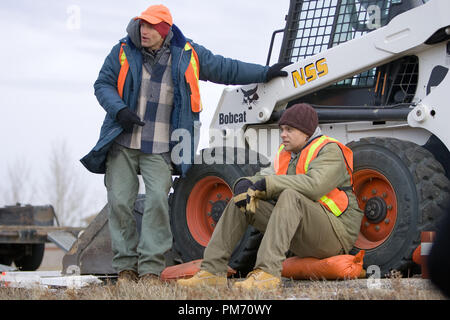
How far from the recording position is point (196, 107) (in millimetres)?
5625

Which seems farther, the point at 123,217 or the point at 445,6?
the point at 123,217

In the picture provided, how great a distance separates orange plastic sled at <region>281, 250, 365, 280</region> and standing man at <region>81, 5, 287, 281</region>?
1.02 metres

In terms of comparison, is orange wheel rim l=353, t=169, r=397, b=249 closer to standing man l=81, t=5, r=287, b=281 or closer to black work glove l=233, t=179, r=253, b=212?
black work glove l=233, t=179, r=253, b=212

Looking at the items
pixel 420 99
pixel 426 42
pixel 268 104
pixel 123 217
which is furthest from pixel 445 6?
pixel 123 217

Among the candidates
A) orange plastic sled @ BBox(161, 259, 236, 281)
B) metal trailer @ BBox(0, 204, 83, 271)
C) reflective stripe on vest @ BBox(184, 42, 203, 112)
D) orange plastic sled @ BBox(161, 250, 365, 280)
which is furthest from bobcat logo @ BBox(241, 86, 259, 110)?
metal trailer @ BBox(0, 204, 83, 271)

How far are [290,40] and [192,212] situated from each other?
72.0 inches

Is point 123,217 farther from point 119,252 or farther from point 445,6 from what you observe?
point 445,6

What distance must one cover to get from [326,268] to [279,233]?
555 mm

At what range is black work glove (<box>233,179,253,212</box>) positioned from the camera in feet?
15.2

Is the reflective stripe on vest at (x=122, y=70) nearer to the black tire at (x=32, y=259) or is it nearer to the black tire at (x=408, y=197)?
the black tire at (x=408, y=197)

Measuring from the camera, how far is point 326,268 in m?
4.77

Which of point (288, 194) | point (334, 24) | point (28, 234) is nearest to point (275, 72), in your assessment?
point (334, 24)

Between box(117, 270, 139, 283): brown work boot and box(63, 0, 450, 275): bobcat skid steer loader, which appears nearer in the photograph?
box(63, 0, 450, 275): bobcat skid steer loader

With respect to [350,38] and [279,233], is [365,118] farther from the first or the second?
[279,233]
